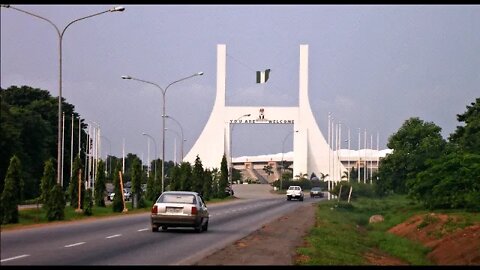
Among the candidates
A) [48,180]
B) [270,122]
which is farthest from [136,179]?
[270,122]

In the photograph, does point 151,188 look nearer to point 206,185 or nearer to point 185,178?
point 185,178

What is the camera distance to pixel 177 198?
27.5 m

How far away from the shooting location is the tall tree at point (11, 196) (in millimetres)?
31375

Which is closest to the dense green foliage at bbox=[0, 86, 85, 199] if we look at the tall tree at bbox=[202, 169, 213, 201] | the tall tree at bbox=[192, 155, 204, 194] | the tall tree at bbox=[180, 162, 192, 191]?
the tall tree at bbox=[180, 162, 192, 191]

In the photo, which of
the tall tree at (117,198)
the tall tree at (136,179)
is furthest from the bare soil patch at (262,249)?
the tall tree at (136,179)

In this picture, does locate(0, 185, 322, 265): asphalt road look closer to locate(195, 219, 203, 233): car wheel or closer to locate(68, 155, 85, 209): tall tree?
locate(195, 219, 203, 233): car wheel

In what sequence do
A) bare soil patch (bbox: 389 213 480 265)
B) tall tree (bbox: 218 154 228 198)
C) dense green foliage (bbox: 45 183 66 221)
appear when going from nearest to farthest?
bare soil patch (bbox: 389 213 480 265) < dense green foliage (bbox: 45 183 66 221) < tall tree (bbox: 218 154 228 198)

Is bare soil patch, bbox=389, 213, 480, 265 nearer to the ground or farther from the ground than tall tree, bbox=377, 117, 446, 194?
nearer to the ground

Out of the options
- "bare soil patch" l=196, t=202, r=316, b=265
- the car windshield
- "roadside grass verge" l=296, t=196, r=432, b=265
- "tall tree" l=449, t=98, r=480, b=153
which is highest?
"tall tree" l=449, t=98, r=480, b=153

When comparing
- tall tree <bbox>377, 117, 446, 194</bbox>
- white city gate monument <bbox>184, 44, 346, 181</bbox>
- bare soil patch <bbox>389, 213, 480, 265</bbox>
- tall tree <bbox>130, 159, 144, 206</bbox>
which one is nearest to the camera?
bare soil patch <bbox>389, 213, 480, 265</bbox>

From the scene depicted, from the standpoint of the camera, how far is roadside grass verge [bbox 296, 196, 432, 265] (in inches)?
837

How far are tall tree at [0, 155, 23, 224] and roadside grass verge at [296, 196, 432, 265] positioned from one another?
11.5 m
